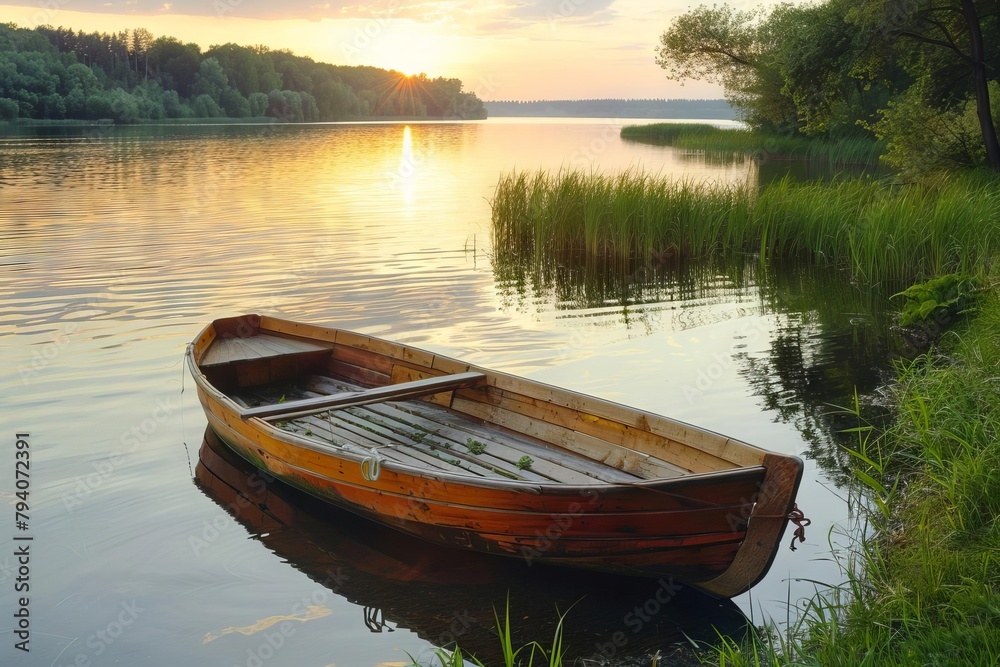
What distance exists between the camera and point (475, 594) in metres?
5.34

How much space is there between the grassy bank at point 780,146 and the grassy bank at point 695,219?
2210 cm

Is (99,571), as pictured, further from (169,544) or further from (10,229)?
(10,229)

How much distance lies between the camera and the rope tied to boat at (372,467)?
5.63 metres

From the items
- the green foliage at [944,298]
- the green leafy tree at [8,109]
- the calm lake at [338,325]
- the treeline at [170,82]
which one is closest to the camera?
the calm lake at [338,325]

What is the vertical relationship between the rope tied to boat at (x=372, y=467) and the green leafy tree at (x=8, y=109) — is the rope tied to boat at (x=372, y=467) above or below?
below

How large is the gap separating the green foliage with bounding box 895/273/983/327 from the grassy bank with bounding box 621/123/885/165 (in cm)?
2784

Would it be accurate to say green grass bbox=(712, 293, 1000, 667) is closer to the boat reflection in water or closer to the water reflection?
the boat reflection in water

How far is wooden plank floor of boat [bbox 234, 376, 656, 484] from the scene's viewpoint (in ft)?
19.2

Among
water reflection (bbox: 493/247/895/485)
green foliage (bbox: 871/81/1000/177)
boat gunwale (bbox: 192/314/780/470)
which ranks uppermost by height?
green foliage (bbox: 871/81/1000/177)

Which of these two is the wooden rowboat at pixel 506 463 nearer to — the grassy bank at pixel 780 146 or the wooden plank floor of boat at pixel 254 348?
A: the wooden plank floor of boat at pixel 254 348

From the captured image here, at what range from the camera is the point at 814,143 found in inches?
1705

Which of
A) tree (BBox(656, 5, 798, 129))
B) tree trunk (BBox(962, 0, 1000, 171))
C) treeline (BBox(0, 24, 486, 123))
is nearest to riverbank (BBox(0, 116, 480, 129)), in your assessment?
treeline (BBox(0, 24, 486, 123))

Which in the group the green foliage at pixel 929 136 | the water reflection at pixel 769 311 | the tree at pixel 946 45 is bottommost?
the water reflection at pixel 769 311

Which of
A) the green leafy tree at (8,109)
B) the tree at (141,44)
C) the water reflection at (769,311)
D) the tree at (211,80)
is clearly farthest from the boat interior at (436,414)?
the tree at (141,44)
